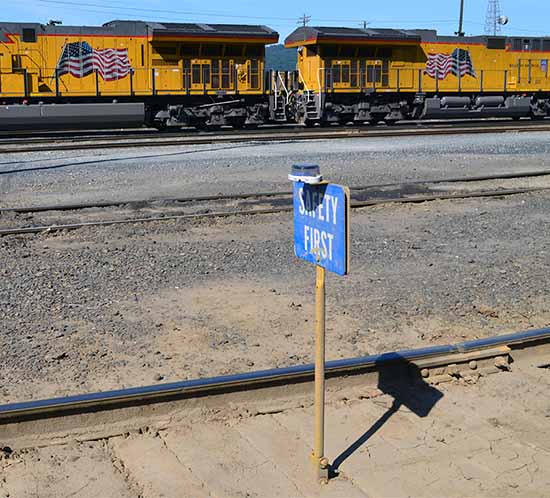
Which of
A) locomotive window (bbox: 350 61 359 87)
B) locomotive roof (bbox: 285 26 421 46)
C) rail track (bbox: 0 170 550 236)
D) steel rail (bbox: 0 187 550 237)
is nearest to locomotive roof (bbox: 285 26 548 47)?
locomotive roof (bbox: 285 26 421 46)

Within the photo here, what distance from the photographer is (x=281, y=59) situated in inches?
1276

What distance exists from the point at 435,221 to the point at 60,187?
6925 millimetres

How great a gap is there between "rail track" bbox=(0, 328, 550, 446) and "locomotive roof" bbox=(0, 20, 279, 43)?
2229 cm

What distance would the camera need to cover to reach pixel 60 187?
13305 millimetres

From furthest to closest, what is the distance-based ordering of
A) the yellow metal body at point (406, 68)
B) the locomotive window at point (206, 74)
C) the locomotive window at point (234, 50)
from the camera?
the yellow metal body at point (406, 68) < the locomotive window at point (234, 50) < the locomotive window at point (206, 74)

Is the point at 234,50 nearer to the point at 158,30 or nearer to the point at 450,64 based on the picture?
the point at 158,30

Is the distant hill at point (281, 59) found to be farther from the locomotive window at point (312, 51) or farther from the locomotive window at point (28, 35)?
the locomotive window at point (28, 35)

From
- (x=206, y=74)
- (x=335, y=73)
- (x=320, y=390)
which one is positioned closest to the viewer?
(x=320, y=390)

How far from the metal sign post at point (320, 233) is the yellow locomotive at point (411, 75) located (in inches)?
996

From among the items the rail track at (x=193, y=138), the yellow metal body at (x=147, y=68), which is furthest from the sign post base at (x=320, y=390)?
the yellow metal body at (x=147, y=68)

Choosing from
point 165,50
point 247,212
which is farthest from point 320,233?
point 165,50

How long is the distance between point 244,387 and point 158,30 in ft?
74.5

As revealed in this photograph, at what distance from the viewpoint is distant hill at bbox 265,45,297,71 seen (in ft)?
102

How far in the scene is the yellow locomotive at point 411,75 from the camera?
93.7ft
